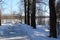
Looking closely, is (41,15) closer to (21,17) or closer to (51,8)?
(21,17)

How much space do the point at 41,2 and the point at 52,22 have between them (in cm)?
3028

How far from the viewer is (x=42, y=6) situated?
151 ft

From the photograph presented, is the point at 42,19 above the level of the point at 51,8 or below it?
below

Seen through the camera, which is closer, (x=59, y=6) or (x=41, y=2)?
(x=59, y=6)

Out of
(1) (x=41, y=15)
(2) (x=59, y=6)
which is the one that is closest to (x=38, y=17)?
(1) (x=41, y=15)

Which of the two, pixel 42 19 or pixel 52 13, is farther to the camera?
pixel 42 19

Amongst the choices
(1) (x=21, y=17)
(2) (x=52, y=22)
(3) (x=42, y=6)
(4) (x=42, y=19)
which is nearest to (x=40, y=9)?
(3) (x=42, y=6)

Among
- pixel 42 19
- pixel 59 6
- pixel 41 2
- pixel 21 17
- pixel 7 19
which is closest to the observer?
pixel 59 6

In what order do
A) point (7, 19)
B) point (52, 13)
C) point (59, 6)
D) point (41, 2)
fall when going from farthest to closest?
1. point (7, 19)
2. point (41, 2)
3. point (59, 6)
4. point (52, 13)

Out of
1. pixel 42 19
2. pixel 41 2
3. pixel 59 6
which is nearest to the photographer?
pixel 59 6

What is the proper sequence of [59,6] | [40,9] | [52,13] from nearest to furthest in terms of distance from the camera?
[52,13] < [59,6] < [40,9]

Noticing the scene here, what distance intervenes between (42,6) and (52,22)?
32466mm

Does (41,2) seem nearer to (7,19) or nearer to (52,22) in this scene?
(52,22)

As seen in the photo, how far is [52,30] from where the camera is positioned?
1362 cm
